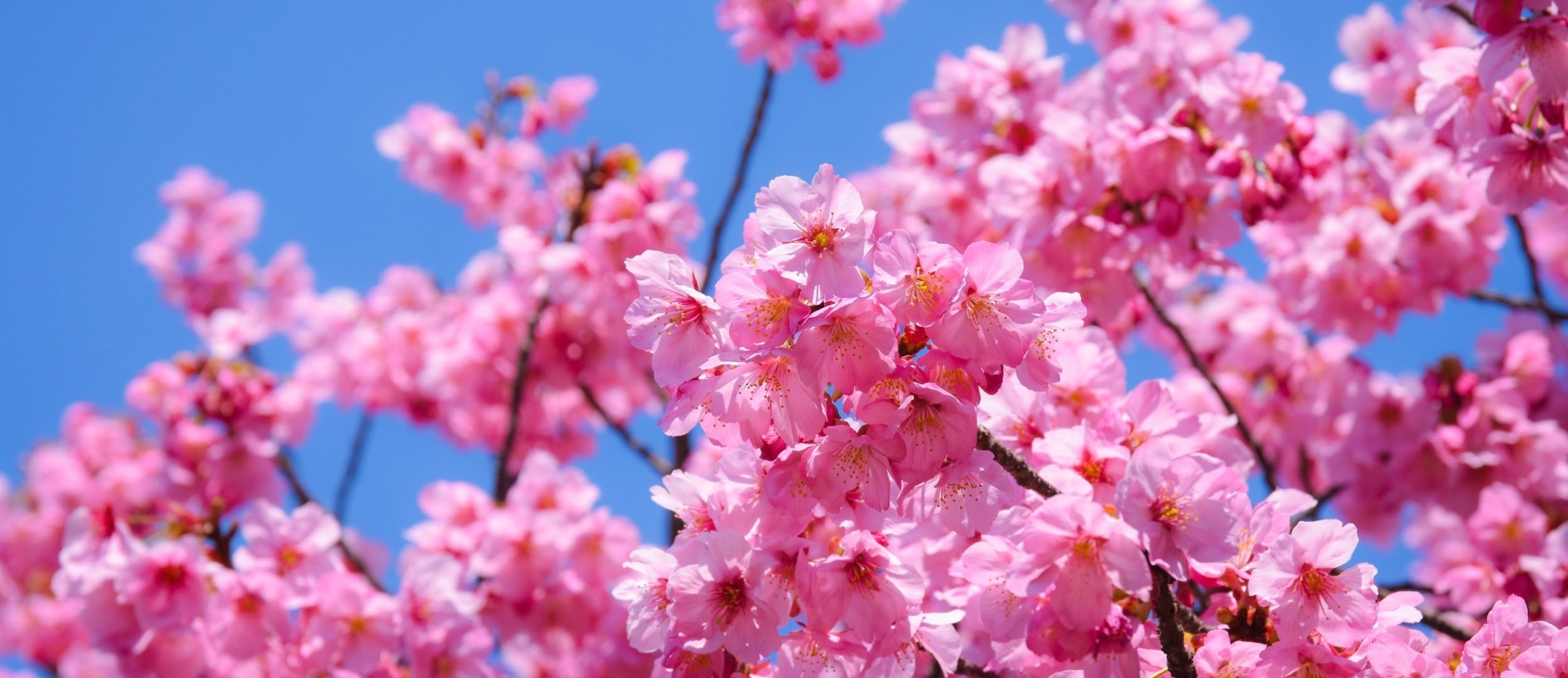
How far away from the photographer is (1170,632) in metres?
1.82

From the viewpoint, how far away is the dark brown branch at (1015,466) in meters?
1.90

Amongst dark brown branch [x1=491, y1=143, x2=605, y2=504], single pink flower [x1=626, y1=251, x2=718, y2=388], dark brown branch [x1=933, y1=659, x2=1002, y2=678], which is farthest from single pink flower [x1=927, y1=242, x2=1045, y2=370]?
dark brown branch [x1=491, y1=143, x2=605, y2=504]

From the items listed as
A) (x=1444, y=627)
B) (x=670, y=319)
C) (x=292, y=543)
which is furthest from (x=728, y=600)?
(x=1444, y=627)

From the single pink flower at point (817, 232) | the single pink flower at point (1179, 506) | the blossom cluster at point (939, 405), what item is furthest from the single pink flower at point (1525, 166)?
the single pink flower at point (817, 232)

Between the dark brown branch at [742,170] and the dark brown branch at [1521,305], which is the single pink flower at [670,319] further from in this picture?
the dark brown branch at [1521,305]

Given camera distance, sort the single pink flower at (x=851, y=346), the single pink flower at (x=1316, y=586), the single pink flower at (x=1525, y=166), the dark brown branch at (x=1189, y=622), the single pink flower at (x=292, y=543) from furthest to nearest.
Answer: the single pink flower at (x=292, y=543) → the single pink flower at (x=1525, y=166) → the dark brown branch at (x=1189, y=622) → the single pink flower at (x=1316, y=586) → the single pink flower at (x=851, y=346)

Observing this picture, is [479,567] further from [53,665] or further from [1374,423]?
[53,665]

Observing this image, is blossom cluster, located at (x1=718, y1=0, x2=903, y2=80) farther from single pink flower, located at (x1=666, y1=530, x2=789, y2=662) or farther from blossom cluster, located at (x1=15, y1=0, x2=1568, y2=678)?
single pink flower, located at (x1=666, y1=530, x2=789, y2=662)

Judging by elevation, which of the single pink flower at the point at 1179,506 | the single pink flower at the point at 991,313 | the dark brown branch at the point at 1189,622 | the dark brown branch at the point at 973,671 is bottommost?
the dark brown branch at the point at 1189,622

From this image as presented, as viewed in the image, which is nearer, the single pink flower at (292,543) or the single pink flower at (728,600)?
the single pink flower at (728,600)

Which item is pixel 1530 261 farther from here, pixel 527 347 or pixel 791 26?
pixel 527 347

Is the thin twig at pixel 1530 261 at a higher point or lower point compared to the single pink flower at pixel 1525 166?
higher

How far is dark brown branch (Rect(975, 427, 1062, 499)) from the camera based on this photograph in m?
1.90

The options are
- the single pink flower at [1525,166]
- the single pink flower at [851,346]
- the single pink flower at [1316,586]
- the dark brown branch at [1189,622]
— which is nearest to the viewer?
the single pink flower at [851,346]
